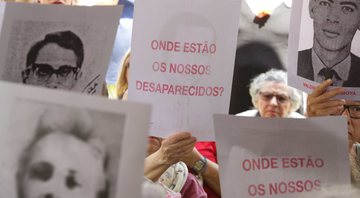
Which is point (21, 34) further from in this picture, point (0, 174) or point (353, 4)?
point (353, 4)

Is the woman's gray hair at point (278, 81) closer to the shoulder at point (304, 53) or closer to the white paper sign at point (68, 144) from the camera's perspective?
the shoulder at point (304, 53)

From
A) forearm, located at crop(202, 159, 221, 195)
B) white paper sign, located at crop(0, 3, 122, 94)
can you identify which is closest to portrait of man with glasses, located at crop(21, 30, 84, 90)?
white paper sign, located at crop(0, 3, 122, 94)

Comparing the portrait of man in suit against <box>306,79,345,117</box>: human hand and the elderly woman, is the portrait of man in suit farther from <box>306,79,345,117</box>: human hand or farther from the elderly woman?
the elderly woman

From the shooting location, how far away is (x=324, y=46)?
154 cm

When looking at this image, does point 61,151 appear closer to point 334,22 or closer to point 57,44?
point 57,44

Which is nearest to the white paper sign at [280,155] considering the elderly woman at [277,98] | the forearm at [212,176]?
the forearm at [212,176]

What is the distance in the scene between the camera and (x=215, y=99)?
5.13 feet

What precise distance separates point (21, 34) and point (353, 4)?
0.84 meters

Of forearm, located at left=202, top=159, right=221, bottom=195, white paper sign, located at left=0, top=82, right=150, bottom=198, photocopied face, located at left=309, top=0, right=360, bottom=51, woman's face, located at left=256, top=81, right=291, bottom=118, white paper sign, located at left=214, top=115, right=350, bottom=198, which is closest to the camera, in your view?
white paper sign, located at left=0, top=82, right=150, bottom=198

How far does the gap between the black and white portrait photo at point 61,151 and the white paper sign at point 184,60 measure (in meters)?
0.80

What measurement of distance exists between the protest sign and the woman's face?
1.32m

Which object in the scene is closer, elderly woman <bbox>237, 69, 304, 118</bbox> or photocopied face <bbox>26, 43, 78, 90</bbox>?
photocopied face <bbox>26, 43, 78, 90</bbox>

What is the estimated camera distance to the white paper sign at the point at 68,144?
2.25 ft

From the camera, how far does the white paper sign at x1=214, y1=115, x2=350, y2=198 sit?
1.20 metres
